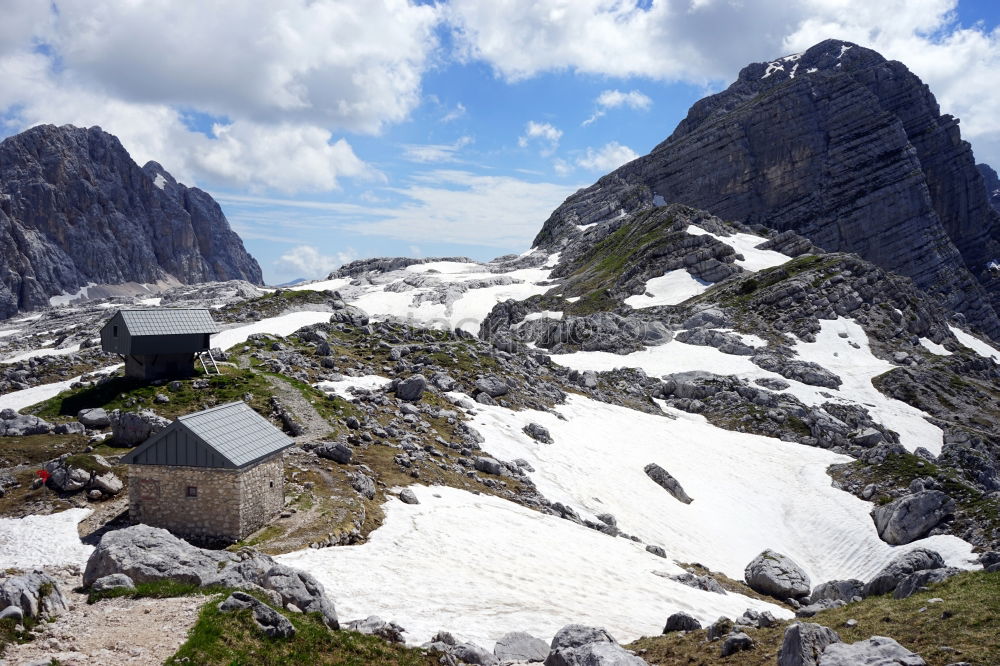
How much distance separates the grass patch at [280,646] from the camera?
13672mm

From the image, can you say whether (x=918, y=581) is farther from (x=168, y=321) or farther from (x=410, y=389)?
(x=168, y=321)

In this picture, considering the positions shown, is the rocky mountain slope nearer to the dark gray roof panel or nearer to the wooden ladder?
the wooden ladder

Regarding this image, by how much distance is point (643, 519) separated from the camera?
36.7 metres

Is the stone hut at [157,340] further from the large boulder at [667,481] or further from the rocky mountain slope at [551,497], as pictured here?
the large boulder at [667,481]

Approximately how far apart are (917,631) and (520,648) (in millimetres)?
9513

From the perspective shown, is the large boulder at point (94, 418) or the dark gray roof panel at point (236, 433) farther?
the large boulder at point (94, 418)

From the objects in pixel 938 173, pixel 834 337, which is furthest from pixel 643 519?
pixel 938 173

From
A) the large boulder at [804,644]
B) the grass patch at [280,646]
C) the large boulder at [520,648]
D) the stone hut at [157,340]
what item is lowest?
the large boulder at [520,648]

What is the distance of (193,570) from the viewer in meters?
18.1

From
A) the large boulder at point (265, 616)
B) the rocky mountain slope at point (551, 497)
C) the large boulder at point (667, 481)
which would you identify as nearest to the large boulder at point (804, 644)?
the rocky mountain slope at point (551, 497)

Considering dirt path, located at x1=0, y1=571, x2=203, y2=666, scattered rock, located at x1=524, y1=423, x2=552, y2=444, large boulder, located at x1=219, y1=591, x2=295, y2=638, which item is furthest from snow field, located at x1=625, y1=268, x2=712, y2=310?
dirt path, located at x1=0, y1=571, x2=203, y2=666

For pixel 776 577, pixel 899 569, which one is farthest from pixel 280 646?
pixel 776 577

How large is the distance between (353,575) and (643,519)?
2054 centimetres

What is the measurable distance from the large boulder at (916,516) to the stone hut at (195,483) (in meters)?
35.1
